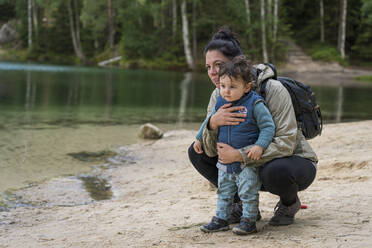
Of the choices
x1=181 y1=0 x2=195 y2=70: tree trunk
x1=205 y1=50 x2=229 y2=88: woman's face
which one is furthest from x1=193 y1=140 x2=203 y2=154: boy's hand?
x1=181 y1=0 x2=195 y2=70: tree trunk

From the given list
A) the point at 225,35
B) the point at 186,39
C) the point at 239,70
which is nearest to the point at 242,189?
the point at 239,70

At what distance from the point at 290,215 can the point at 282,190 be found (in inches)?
11.8

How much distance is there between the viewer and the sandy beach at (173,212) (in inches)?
141

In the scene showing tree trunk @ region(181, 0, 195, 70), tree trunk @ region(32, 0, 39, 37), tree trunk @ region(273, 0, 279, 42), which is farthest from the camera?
tree trunk @ region(32, 0, 39, 37)

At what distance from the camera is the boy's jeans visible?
140 inches

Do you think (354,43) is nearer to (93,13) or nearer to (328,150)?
(93,13)

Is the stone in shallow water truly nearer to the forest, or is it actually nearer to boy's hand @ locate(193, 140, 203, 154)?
boy's hand @ locate(193, 140, 203, 154)

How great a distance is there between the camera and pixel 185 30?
119 ft

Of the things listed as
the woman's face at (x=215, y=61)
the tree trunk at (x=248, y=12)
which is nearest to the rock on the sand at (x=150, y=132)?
the woman's face at (x=215, y=61)

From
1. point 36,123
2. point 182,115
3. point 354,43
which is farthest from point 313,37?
point 36,123

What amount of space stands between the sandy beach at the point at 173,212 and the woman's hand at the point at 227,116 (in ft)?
2.69

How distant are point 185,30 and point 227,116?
109 ft

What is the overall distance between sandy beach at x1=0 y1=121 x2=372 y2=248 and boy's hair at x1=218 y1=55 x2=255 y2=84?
1.13 m

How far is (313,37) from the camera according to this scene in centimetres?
3972
